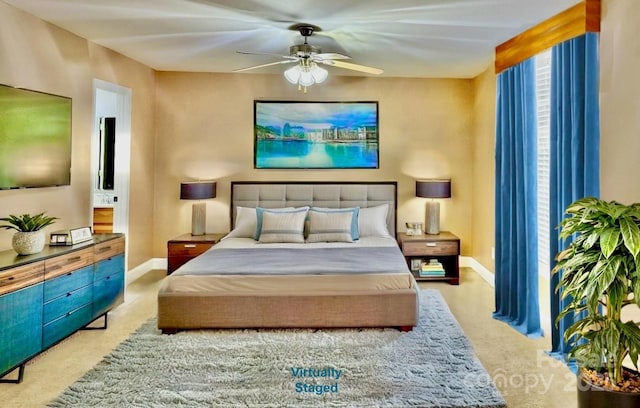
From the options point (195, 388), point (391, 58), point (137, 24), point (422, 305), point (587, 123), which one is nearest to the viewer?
point (195, 388)

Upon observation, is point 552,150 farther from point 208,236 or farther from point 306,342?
point 208,236

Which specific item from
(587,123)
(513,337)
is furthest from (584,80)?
(513,337)

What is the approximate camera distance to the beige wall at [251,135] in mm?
5426

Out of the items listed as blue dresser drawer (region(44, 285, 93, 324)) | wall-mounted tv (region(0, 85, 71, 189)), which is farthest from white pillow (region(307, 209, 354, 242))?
wall-mounted tv (region(0, 85, 71, 189))

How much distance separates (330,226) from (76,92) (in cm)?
300

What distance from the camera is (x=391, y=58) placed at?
4582 mm

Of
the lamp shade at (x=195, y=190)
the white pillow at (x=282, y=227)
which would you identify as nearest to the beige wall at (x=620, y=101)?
the white pillow at (x=282, y=227)

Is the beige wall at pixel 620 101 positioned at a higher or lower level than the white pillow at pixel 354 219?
higher

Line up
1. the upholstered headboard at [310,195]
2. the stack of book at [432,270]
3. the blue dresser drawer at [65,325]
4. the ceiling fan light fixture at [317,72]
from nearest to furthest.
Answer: the blue dresser drawer at [65,325] → the ceiling fan light fixture at [317,72] → the stack of book at [432,270] → the upholstered headboard at [310,195]

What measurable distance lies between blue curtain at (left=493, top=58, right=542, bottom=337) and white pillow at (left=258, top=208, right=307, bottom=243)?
2.17 m

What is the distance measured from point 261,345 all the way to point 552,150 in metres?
2.74

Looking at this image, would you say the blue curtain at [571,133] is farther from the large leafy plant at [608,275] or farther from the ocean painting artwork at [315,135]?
the ocean painting artwork at [315,135]

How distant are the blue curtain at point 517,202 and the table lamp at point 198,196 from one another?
352 centimetres

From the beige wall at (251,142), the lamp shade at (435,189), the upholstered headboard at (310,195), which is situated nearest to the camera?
the lamp shade at (435,189)
